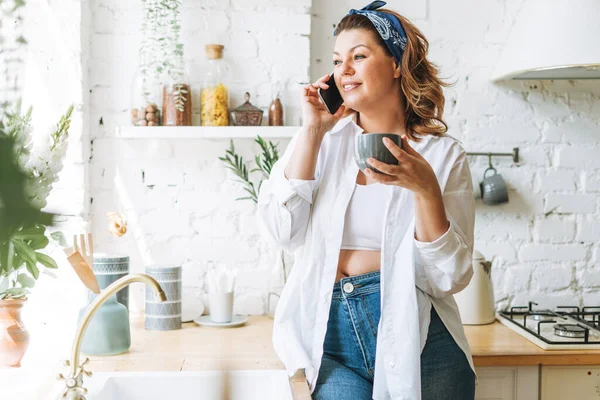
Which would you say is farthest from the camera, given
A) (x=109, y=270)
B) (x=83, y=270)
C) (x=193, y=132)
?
(x=193, y=132)

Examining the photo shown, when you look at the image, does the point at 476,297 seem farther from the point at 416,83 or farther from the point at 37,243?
the point at 37,243

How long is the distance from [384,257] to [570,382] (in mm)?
807

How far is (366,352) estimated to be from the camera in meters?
1.69

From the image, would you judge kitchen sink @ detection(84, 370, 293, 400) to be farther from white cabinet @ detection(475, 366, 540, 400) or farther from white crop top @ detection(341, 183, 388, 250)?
white cabinet @ detection(475, 366, 540, 400)

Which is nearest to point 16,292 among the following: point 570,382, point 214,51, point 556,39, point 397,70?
point 214,51

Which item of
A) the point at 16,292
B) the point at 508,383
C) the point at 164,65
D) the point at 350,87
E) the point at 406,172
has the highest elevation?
the point at 164,65

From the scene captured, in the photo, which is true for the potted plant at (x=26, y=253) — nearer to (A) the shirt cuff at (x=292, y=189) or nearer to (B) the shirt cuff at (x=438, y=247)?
(A) the shirt cuff at (x=292, y=189)

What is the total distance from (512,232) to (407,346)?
44.5 inches

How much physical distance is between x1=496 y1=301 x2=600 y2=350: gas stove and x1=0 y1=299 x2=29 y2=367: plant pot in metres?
1.43

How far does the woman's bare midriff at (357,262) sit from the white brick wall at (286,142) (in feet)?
2.55

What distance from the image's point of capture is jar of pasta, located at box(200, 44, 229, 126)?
2367 millimetres

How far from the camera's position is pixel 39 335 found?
7.19 feet

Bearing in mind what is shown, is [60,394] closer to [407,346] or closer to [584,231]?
[407,346]

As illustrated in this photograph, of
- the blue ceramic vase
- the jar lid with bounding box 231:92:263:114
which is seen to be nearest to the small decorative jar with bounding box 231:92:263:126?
the jar lid with bounding box 231:92:263:114
